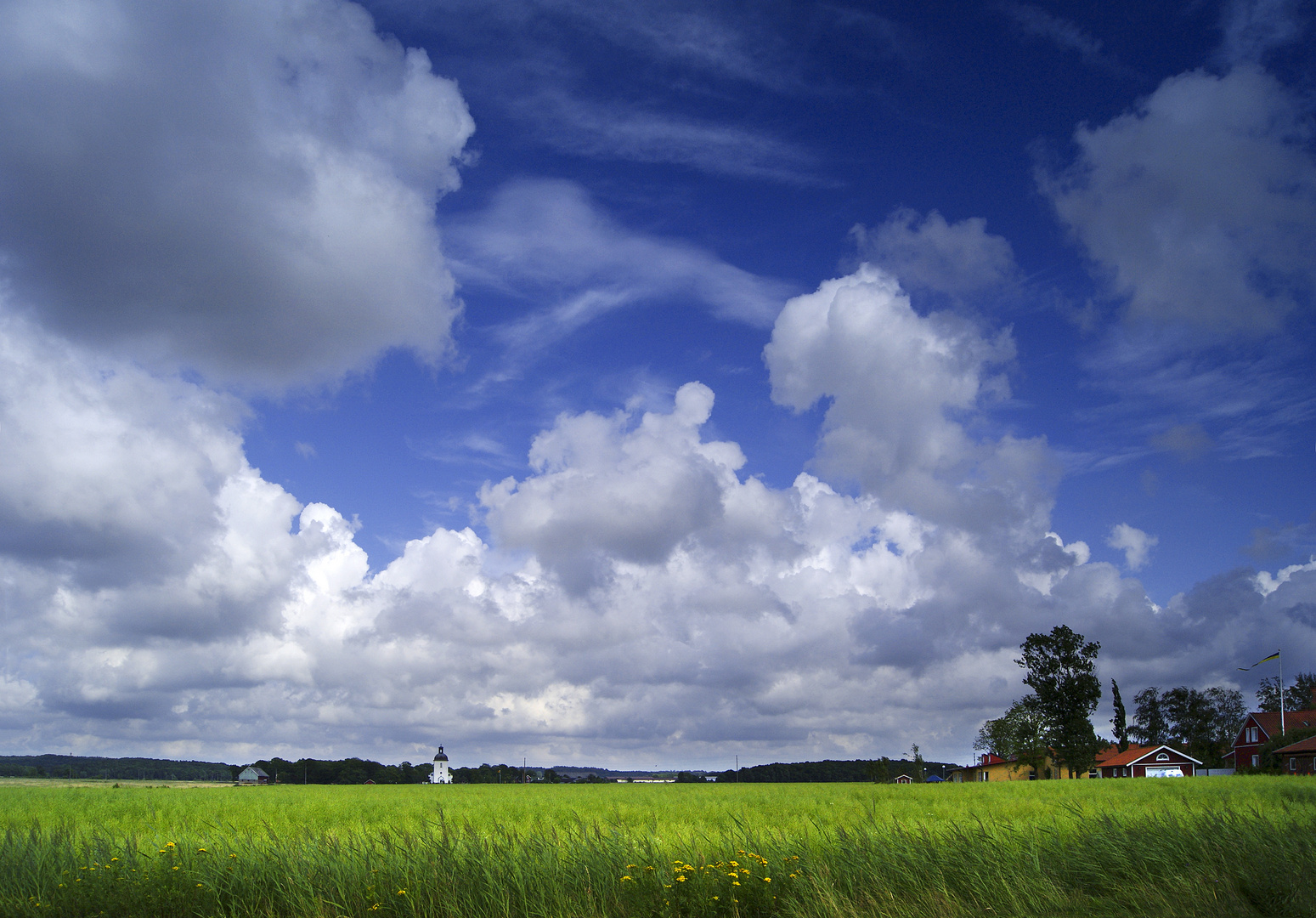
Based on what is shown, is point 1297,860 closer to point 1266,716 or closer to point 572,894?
point 572,894

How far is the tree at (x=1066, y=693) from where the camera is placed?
6938 centimetres

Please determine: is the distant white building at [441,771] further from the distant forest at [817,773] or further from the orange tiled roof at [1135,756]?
the orange tiled roof at [1135,756]

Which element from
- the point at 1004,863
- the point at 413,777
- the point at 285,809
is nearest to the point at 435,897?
the point at 1004,863

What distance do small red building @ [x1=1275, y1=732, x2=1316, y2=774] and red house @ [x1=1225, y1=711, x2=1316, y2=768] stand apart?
17.9 meters

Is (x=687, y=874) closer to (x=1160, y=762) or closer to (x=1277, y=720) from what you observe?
(x=1160, y=762)

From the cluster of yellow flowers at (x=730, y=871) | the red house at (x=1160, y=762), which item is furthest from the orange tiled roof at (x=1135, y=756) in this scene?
the cluster of yellow flowers at (x=730, y=871)

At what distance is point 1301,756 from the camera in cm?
6669

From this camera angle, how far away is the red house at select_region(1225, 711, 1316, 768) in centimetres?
8625

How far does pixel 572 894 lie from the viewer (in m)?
10.4

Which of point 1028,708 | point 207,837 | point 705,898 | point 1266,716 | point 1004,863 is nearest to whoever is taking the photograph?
point 705,898

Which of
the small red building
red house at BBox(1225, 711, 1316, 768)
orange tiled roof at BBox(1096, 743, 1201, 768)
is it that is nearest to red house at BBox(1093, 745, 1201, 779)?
orange tiled roof at BBox(1096, 743, 1201, 768)

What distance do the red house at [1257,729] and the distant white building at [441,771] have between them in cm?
10468

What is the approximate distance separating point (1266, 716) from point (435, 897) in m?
109

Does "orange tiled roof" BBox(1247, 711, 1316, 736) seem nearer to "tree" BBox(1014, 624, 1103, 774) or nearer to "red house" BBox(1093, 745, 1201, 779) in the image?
"red house" BBox(1093, 745, 1201, 779)
